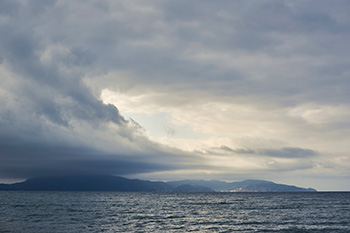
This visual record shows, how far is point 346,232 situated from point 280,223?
1687 cm

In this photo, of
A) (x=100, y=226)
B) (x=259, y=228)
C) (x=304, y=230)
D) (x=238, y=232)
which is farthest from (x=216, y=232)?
(x=100, y=226)

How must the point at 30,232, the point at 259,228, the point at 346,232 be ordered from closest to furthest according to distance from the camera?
the point at 30,232 → the point at 346,232 → the point at 259,228

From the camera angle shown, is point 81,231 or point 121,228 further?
point 121,228

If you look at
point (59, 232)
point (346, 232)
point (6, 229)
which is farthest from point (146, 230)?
point (346, 232)

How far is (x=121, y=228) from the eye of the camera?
2763 inches

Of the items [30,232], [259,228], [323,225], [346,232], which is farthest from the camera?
[323,225]

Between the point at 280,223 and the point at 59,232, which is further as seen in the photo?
the point at 280,223

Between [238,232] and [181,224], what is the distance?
17087 millimetres

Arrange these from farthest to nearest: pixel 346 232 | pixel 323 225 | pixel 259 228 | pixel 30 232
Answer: pixel 323 225 < pixel 259 228 < pixel 346 232 < pixel 30 232

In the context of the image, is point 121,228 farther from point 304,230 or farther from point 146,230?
point 304,230

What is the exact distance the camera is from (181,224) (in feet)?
254

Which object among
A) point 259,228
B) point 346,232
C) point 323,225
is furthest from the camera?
point 323,225

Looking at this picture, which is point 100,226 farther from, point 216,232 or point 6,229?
point 216,232

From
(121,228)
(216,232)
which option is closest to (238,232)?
(216,232)
